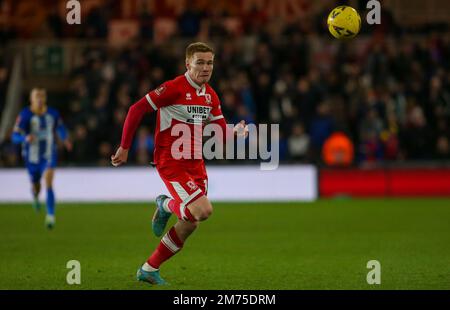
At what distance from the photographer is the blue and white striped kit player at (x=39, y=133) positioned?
1518 cm

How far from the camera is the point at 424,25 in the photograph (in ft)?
79.6

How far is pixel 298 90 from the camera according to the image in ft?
70.3

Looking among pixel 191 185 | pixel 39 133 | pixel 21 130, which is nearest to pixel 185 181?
pixel 191 185

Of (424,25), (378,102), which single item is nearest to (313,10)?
(424,25)

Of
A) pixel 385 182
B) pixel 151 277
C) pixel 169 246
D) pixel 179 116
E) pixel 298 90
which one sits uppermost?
pixel 298 90

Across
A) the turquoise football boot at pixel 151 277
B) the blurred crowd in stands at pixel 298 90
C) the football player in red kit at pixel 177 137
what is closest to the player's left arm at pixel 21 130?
the blurred crowd in stands at pixel 298 90

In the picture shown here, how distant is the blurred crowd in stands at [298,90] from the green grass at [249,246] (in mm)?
2061

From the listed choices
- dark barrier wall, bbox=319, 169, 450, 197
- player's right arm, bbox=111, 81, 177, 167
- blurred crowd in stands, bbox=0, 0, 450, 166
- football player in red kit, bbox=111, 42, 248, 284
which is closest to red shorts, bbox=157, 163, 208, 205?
football player in red kit, bbox=111, 42, 248, 284

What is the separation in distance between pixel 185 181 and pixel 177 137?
1.39 feet

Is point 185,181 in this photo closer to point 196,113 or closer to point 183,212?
point 183,212

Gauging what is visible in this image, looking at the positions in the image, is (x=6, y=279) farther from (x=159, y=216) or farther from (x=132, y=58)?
(x=132, y=58)

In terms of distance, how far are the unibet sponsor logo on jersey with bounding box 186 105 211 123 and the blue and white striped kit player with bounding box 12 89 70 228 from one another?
20.5 feet
